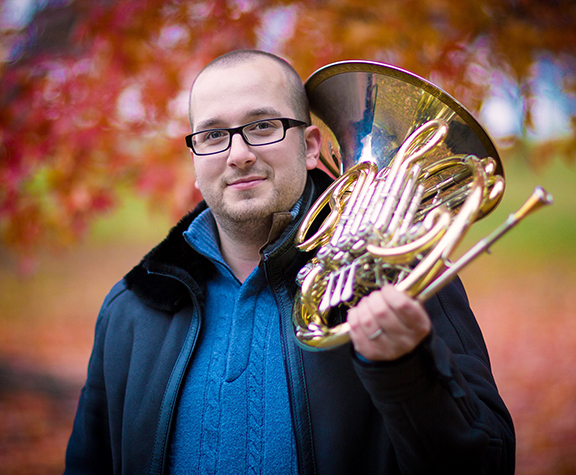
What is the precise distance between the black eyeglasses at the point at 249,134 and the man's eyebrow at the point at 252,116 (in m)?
0.02

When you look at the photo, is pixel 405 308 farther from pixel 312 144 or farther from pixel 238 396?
pixel 312 144

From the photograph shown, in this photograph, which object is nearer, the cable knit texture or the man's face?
the cable knit texture

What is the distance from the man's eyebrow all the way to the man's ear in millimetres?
193

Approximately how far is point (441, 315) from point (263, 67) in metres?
1.15

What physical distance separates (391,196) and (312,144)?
0.74 metres

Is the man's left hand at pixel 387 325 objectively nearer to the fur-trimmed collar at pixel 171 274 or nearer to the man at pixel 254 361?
the man at pixel 254 361

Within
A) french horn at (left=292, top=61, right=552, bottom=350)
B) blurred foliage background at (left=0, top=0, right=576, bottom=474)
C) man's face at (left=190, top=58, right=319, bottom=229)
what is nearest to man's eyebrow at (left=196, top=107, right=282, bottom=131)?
man's face at (left=190, top=58, right=319, bottom=229)

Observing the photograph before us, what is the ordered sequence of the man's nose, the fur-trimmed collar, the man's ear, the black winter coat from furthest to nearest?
1. the man's ear
2. the fur-trimmed collar
3. the man's nose
4. the black winter coat

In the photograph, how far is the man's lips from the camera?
5.60ft

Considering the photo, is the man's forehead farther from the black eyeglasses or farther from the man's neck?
Answer: the man's neck

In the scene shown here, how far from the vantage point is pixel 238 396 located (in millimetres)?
1592

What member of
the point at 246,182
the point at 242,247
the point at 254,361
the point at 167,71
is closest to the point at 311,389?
the point at 254,361

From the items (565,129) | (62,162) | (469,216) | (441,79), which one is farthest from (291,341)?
(565,129)

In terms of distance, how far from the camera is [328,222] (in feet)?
4.88
